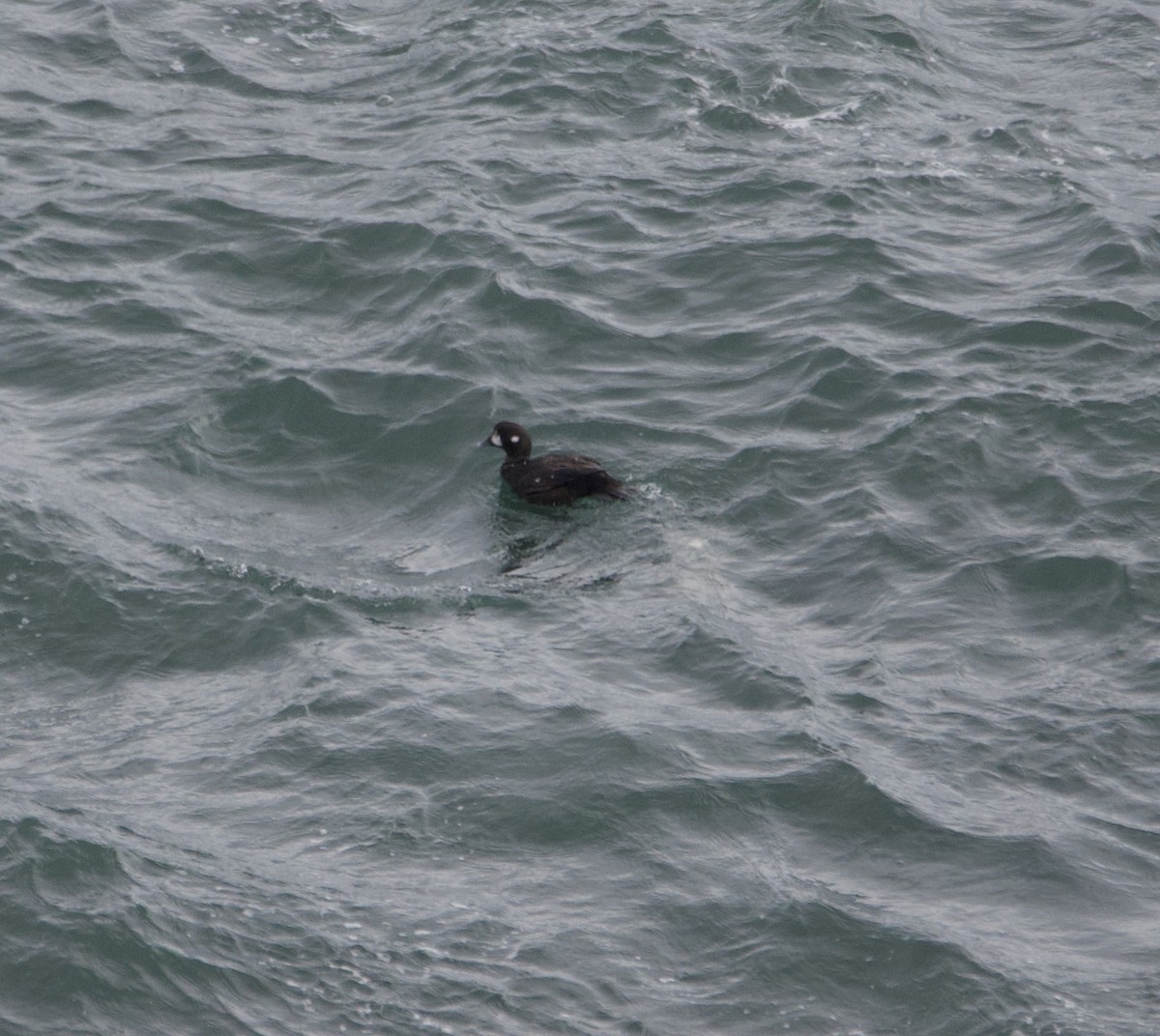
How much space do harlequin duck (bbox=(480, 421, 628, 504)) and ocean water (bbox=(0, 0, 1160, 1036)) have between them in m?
0.24

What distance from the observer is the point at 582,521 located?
44.6 feet

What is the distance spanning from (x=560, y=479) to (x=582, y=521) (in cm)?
35

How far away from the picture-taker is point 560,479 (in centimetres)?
A: 1353

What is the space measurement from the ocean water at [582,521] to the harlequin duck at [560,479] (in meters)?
0.24

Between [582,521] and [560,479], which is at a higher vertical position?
[560,479]

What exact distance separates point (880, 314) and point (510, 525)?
426cm

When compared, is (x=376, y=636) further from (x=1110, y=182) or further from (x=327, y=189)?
(x=1110, y=182)

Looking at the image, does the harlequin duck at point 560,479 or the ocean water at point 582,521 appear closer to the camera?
the ocean water at point 582,521

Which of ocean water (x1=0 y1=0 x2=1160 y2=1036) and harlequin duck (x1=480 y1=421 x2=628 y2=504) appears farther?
harlequin duck (x1=480 y1=421 x2=628 y2=504)

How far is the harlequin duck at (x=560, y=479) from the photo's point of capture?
13539 millimetres

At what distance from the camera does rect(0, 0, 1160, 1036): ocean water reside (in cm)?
943

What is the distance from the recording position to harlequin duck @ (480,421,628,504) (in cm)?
1354

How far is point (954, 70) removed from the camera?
20.1 metres

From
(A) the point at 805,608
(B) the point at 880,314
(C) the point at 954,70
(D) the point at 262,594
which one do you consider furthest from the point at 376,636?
(C) the point at 954,70
